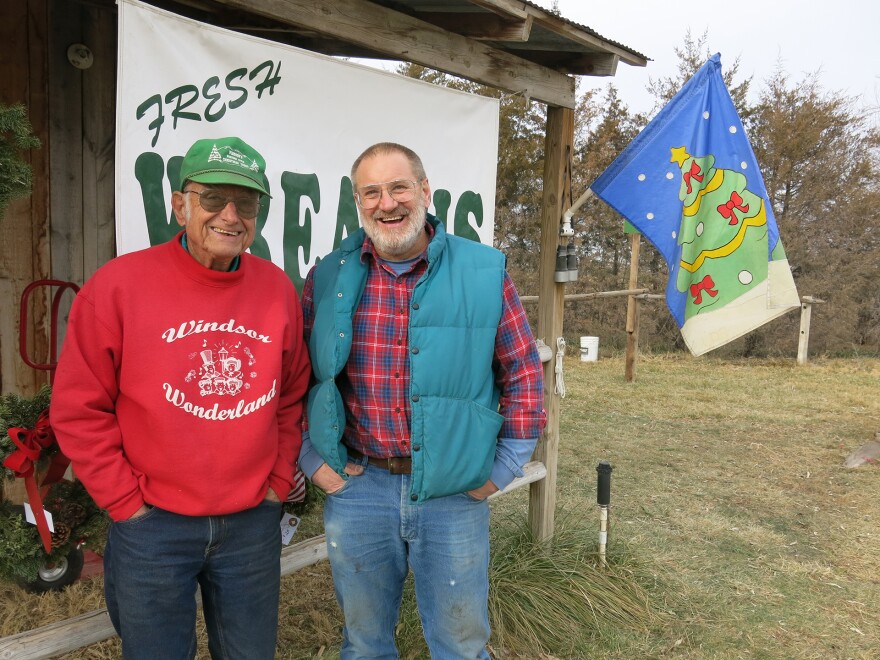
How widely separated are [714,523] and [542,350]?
242cm

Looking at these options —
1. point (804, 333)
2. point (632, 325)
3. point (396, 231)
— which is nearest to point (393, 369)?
point (396, 231)

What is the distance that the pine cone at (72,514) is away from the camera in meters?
2.38

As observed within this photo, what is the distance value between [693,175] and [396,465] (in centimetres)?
252

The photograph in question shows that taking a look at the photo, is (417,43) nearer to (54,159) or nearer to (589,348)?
(54,159)

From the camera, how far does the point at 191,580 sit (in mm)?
1981

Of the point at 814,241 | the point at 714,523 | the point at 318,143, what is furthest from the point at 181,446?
the point at 814,241

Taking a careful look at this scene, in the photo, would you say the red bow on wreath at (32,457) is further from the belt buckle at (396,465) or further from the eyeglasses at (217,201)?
the belt buckle at (396,465)

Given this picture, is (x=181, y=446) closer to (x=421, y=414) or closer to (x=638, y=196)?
(x=421, y=414)

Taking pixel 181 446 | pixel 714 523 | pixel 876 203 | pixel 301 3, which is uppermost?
pixel 876 203

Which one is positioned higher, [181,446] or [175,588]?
[181,446]

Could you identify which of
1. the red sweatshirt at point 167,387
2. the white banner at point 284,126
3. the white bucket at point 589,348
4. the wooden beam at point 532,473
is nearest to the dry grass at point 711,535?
the wooden beam at point 532,473

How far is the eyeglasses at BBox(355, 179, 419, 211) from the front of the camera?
2123 millimetres

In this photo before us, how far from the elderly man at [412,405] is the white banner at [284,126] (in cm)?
70

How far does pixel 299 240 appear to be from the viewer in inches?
119
